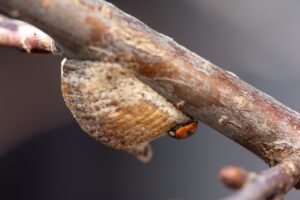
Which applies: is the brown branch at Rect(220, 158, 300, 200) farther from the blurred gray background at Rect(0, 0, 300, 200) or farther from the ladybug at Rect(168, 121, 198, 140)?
the blurred gray background at Rect(0, 0, 300, 200)

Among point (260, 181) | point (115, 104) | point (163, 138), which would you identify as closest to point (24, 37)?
point (115, 104)

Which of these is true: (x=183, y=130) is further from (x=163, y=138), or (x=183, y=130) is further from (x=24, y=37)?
(x=163, y=138)

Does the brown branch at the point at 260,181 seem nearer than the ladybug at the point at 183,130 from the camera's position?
Yes

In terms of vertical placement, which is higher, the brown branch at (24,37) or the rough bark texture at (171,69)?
the rough bark texture at (171,69)

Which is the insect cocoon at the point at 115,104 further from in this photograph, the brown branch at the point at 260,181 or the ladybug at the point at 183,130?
the brown branch at the point at 260,181

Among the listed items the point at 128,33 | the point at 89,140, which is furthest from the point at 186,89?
the point at 89,140

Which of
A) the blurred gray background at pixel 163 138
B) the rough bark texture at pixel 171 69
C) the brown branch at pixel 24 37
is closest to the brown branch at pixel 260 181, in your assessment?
the rough bark texture at pixel 171 69
